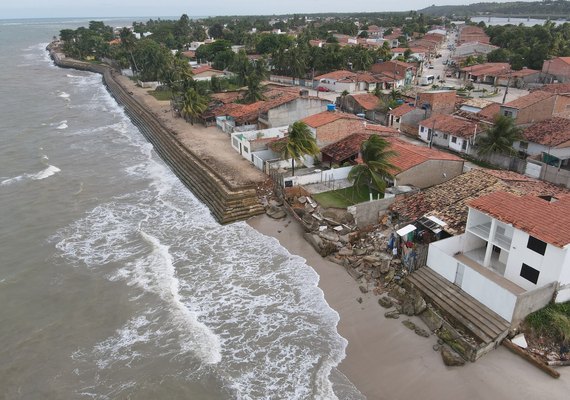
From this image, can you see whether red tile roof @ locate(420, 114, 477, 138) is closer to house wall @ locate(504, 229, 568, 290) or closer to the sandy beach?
house wall @ locate(504, 229, 568, 290)

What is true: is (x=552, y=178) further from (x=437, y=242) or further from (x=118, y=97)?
(x=118, y=97)

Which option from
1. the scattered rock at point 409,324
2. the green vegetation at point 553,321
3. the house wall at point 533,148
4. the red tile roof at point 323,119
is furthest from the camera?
the red tile roof at point 323,119

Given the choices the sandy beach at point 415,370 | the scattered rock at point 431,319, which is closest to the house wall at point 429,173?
the sandy beach at point 415,370

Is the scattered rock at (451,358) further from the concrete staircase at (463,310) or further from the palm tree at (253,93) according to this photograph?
the palm tree at (253,93)

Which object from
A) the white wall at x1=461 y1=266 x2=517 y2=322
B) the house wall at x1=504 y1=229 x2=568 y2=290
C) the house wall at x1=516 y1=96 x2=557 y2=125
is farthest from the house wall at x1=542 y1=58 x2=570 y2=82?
the white wall at x1=461 y1=266 x2=517 y2=322

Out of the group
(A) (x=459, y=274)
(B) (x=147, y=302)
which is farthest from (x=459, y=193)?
(B) (x=147, y=302)
